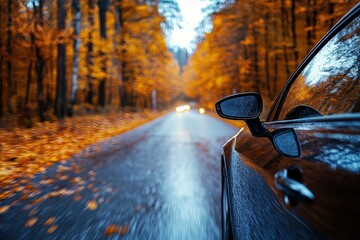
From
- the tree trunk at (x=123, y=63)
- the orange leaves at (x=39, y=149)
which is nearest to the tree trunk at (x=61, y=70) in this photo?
the orange leaves at (x=39, y=149)

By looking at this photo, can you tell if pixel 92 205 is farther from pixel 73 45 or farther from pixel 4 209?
pixel 73 45

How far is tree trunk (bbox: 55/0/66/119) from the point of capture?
13.9 meters

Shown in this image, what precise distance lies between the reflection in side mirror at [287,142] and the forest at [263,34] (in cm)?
721

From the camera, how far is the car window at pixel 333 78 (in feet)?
4.36

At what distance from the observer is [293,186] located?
1.06m

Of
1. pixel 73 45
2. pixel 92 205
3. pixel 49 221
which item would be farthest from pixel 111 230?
pixel 73 45

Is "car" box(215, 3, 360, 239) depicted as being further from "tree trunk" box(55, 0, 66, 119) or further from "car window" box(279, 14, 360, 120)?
"tree trunk" box(55, 0, 66, 119)

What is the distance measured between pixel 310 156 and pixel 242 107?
0.84m

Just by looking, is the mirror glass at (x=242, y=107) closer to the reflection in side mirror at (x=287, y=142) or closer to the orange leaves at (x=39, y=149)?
the reflection in side mirror at (x=287, y=142)

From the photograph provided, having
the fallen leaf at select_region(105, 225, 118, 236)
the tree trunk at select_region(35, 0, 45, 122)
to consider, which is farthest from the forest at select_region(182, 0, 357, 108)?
the tree trunk at select_region(35, 0, 45, 122)

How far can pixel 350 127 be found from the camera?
38.2 inches

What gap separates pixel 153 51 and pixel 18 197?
67.0 feet

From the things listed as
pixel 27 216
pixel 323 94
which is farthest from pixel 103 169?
pixel 323 94

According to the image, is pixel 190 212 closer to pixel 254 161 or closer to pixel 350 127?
pixel 254 161
